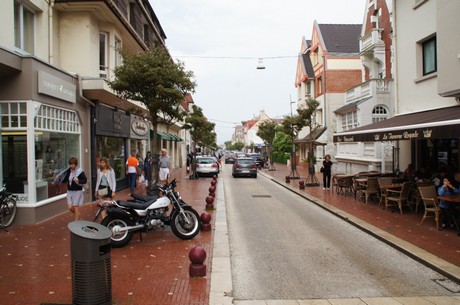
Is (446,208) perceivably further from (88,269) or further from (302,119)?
(302,119)

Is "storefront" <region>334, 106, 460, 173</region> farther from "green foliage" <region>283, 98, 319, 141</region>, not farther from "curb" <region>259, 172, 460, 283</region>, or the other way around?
"green foliage" <region>283, 98, 319, 141</region>

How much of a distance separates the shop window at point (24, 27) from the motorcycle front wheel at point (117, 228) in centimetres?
645

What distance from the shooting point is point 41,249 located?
7.56 meters

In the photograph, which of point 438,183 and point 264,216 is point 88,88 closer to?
point 264,216

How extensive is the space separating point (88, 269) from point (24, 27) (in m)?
9.76

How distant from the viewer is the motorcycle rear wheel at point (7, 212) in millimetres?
9398

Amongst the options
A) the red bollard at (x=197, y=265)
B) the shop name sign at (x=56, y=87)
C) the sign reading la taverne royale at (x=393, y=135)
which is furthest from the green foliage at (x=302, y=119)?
the red bollard at (x=197, y=265)

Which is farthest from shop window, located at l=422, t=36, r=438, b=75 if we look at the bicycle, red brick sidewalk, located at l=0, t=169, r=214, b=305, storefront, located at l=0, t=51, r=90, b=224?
the bicycle

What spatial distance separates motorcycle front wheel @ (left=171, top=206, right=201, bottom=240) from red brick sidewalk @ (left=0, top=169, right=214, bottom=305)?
155 mm

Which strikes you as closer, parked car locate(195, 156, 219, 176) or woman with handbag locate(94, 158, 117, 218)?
woman with handbag locate(94, 158, 117, 218)

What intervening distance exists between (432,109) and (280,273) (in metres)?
9.73

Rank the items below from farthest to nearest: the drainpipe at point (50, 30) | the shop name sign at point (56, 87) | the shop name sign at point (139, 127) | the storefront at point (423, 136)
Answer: the shop name sign at point (139, 127)
the drainpipe at point (50, 30)
the shop name sign at point (56, 87)
the storefront at point (423, 136)

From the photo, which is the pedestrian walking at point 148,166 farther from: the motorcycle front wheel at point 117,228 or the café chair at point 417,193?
the café chair at point 417,193

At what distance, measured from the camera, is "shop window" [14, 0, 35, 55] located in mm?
11148
